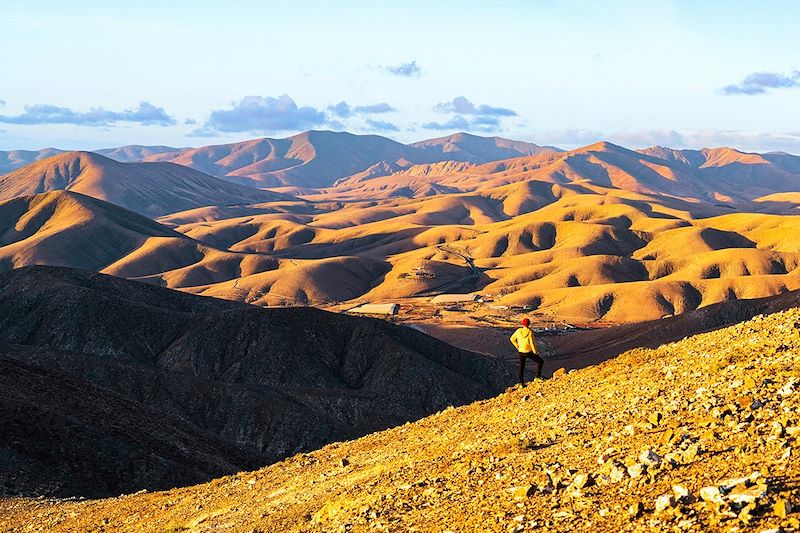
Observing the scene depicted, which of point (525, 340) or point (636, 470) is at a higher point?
point (636, 470)

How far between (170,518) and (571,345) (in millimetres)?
96360

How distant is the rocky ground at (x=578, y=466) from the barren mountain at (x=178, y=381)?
40.2 feet

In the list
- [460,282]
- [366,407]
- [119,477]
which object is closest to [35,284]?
[366,407]

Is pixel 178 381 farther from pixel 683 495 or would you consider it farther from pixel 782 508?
pixel 782 508

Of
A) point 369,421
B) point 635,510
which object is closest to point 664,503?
point 635,510

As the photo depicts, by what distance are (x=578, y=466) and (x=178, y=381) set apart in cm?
5564

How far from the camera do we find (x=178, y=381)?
64750 mm

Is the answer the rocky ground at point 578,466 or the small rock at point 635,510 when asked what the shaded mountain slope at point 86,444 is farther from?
the small rock at point 635,510

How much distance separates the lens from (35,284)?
9000cm

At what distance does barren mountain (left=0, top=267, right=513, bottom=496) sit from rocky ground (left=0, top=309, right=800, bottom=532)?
40.2 feet

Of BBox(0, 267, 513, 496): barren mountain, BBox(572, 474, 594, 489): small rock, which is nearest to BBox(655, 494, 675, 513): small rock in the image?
BBox(572, 474, 594, 489): small rock

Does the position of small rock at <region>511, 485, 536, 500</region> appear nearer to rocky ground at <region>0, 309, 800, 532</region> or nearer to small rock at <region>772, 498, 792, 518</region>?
rocky ground at <region>0, 309, 800, 532</region>

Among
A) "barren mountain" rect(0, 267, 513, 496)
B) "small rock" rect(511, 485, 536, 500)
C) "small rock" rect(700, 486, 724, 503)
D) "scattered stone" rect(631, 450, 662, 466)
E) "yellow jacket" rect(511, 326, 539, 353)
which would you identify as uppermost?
"small rock" rect(700, 486, 724, 503)

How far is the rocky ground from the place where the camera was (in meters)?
10.3
